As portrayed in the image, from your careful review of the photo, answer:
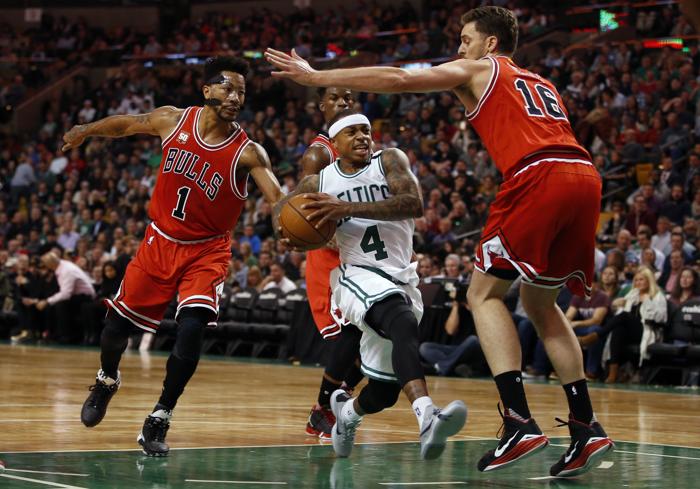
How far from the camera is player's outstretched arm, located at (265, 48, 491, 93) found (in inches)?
186

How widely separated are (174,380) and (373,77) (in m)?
2.05

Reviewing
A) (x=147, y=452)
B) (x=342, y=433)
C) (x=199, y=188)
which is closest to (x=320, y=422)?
(x=342, y=433)

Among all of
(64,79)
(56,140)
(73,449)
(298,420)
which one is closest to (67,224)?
(56,140)

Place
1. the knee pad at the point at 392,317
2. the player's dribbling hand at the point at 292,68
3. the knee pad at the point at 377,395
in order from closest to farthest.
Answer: the player's dribbling hand at the point at 292,68 → the knee pad at the point at 392,317 → the knee pad at the point at 377,395

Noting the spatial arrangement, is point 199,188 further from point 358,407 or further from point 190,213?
point 358,407

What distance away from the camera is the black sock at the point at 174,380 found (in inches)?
230

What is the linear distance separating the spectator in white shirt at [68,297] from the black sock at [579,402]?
13893mm

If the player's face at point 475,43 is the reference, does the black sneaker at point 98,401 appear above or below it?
below

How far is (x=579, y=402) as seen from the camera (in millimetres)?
5207

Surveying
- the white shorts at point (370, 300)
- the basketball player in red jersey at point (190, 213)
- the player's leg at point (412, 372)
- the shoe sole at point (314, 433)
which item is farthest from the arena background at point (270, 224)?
the basketball player in red jersey at point (190, 213)

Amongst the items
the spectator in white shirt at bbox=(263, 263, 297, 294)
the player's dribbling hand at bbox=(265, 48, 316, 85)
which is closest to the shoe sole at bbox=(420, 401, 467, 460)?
the player's dribbling hand at bbox=(265, 48, 316, 85)

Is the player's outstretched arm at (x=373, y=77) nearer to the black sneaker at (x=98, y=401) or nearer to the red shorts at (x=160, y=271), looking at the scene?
the red shorts at (x=160, y=271)

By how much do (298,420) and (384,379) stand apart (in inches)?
93.4

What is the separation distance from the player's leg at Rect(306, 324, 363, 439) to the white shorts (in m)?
0.98
